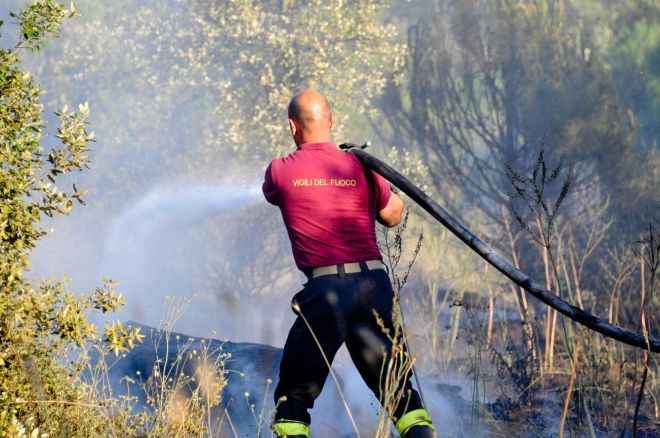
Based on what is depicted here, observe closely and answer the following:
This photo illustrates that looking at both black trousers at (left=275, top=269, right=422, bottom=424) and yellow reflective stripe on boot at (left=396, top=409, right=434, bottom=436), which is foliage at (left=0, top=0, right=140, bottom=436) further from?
yellow reflective stripe on boot at (left=396, top=409, right=434, bottom=436)

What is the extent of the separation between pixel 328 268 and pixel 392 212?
0.40m

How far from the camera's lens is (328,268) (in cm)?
388

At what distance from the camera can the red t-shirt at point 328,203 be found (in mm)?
3902

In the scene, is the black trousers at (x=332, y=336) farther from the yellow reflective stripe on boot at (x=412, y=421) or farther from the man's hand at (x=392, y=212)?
the man's hand at (x=392, y=212)

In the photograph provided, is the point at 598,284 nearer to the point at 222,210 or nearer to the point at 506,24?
the point at 506,24

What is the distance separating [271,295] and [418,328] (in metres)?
4.54

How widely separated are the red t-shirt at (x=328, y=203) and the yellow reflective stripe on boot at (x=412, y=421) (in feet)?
2.26

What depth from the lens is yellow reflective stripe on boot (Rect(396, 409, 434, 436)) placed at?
370 cm

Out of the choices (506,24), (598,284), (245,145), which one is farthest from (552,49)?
(245,145)

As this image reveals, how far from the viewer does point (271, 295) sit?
47.8 ft

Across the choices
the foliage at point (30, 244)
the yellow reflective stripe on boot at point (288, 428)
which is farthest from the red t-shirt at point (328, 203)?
the foliage at point (30, 244)

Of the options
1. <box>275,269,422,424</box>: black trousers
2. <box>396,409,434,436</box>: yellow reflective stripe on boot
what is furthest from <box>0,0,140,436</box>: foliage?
<box>396,409,434,436</box>: yellow reflective stripe on boot

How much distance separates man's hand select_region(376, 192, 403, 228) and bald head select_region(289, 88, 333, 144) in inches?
16.1

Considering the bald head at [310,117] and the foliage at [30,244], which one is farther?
the bald head at [310,117]
